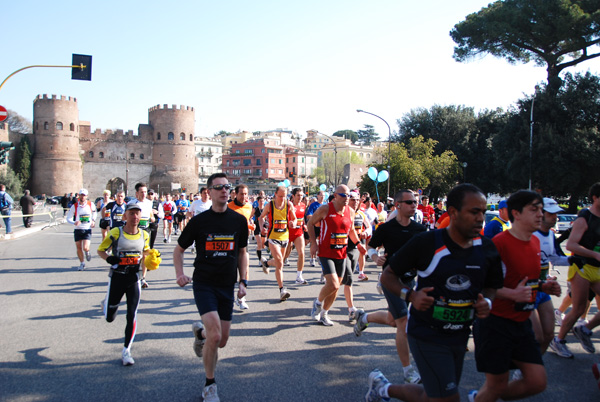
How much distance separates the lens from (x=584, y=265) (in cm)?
508

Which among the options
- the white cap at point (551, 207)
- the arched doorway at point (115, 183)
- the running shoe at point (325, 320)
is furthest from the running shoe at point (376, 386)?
the arched doorway at point (115, 183)

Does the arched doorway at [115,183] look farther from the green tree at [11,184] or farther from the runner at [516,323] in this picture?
the runner at [516,323]

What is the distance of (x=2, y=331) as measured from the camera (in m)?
5.99

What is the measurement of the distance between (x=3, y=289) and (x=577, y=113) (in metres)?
34.1

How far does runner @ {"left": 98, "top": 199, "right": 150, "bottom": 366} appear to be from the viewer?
16.3 ft

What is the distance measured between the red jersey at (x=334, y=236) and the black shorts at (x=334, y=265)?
54 mm

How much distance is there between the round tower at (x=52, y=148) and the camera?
68.8 metres

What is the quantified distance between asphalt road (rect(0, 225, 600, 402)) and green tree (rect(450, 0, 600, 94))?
106ft

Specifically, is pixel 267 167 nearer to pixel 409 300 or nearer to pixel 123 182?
pixel 123 182

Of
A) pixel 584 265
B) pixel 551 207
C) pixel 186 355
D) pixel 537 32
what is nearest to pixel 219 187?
pixel 186 355

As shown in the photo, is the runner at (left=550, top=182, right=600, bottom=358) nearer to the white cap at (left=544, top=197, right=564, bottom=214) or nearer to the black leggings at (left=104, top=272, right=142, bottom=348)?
the white cap at (left=544, top=197, right=564, bottom=214)

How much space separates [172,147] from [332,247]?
2976 inches

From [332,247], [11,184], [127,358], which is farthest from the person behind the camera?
[11,184]

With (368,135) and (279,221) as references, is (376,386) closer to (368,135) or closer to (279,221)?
(279,221)
